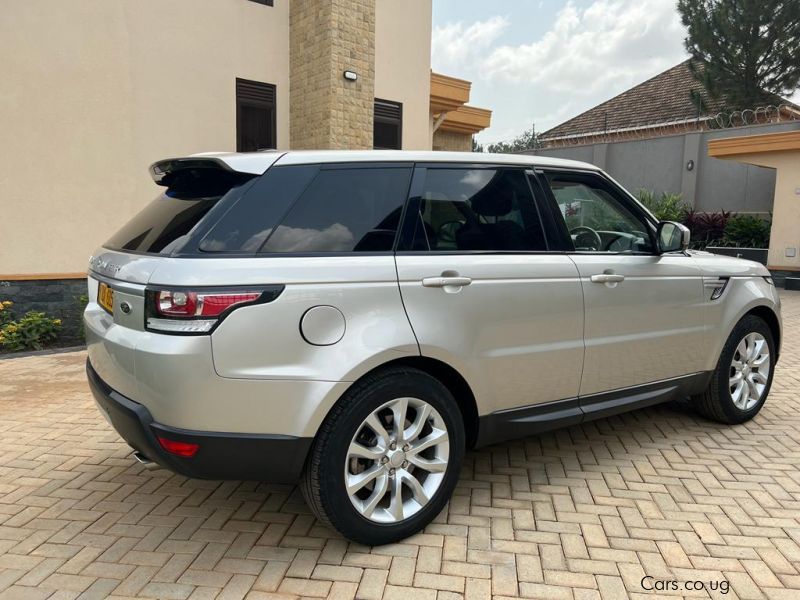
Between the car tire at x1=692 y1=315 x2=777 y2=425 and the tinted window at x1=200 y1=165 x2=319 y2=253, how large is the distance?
3355 mm

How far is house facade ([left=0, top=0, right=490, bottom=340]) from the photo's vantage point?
24.5 feet

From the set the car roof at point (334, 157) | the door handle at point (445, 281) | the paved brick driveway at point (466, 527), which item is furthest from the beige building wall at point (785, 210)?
the door handle at point (445, 281)

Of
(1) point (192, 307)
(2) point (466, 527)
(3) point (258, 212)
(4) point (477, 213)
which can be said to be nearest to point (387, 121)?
(4) point (477, 213)

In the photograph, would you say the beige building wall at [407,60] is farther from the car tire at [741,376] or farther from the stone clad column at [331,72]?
the car tire at [741,376]

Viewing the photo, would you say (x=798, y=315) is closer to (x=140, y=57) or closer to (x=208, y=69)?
(x=208, y=69)

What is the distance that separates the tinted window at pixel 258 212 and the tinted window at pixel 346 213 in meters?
0.04

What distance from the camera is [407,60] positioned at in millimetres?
10891

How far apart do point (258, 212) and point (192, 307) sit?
53 centimetres

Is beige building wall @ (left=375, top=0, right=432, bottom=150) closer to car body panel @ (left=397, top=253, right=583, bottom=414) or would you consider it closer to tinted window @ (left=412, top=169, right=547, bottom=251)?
tinted window @ (left=412, top=169, right=547, bottom=251)

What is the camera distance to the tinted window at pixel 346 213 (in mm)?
2803

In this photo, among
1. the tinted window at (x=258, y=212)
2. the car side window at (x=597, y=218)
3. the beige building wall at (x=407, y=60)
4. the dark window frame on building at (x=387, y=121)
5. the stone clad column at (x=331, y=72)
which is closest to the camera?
the tinted window at (x=258, y=212)

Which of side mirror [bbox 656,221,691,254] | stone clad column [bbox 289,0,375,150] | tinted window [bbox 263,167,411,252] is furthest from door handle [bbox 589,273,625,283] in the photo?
stone clad column [bbox 289,0,375,150]

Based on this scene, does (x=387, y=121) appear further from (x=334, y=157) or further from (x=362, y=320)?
(x=362, y=320)

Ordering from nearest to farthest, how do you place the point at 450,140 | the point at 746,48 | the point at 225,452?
1. the point at 225,452
2. the point at 450,140
3. the point at 746,48
